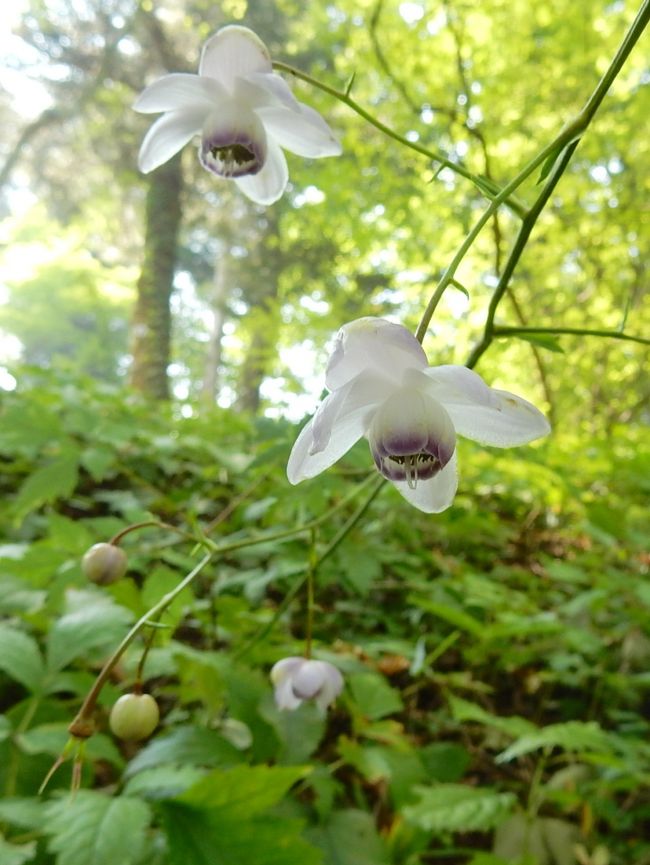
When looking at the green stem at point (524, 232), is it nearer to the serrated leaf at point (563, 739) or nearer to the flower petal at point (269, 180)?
the flower petal at point (269, 180)

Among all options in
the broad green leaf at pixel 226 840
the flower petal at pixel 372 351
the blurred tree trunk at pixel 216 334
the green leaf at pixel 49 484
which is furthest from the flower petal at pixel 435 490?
the blurred tree trunk at pixel 216 334

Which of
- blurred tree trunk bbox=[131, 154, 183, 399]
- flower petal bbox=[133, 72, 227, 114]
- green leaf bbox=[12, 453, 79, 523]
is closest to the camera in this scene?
flower petal bbox=[133, 72, 227, 114]

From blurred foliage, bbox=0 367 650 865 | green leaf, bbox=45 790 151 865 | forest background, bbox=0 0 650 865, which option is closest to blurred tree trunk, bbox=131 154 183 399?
forest background, bbox=0 0 650 865

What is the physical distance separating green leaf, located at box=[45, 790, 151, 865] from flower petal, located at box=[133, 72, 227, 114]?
847mm

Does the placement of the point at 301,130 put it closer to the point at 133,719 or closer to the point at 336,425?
the point at 336,425

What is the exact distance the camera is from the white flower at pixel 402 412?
55 centimetres

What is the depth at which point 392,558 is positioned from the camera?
5.98 ft

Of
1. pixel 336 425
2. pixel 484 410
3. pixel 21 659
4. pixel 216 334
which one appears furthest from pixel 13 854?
pixel 216 334

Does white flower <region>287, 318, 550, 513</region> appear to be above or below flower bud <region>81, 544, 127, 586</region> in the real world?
above

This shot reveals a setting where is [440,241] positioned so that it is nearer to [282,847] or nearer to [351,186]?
[351,186]

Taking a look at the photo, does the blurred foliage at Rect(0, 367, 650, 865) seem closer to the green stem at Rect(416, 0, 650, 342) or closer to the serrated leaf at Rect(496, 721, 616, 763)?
the serrated leaf at Rect(496, 721, 616, 763)

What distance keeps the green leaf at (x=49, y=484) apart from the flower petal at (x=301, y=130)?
0.85 metres

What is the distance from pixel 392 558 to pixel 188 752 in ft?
3.22

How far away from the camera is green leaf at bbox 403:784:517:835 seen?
40.5 inches
